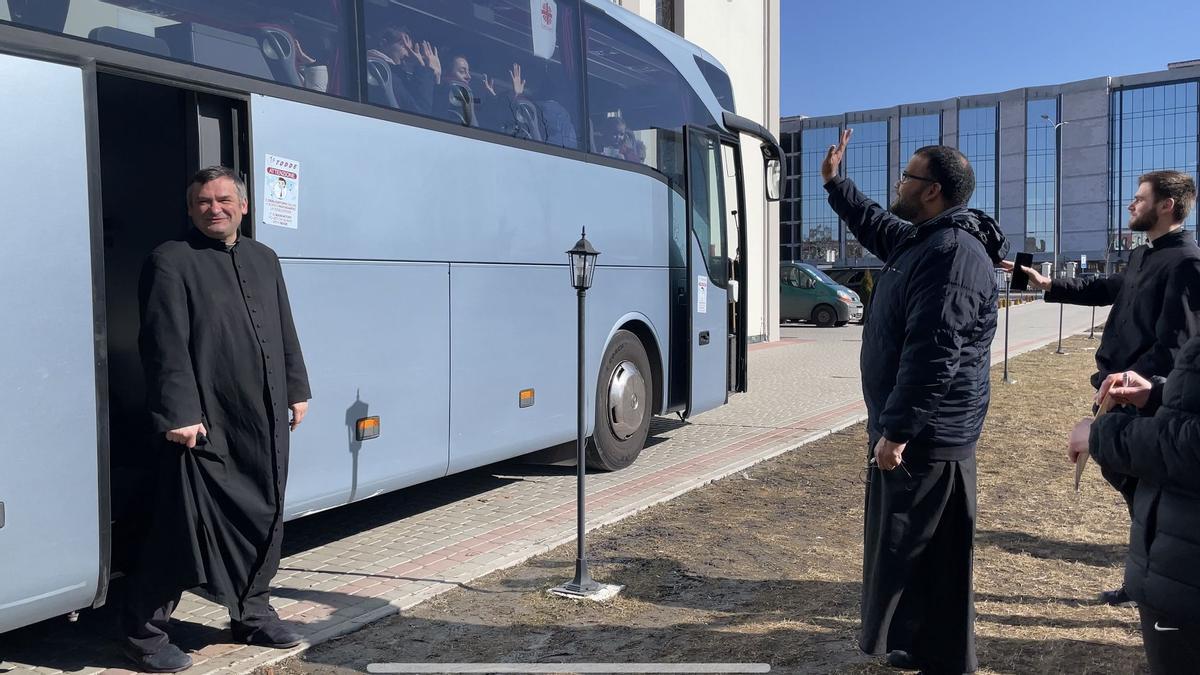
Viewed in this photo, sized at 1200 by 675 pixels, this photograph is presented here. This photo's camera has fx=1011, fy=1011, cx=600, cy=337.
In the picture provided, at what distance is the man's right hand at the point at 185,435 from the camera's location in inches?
154

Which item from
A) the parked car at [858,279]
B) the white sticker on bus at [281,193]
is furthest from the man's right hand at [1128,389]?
the parked car at [858,279]

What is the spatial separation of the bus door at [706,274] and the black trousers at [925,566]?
17.3 ft

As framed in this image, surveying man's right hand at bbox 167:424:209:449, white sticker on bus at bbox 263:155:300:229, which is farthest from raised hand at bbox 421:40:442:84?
man's right hand at bbox 167:424:209:449

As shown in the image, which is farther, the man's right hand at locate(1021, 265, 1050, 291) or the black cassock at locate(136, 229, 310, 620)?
the man's right hand at locate(1021, 265, 1050, 291)

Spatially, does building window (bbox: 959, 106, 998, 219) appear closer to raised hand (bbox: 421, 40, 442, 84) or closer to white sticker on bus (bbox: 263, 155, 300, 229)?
raised hand (bbox: 421, 40, 442, 84)

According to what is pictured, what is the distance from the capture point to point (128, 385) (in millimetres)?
5922

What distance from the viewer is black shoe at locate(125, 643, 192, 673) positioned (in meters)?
4.12

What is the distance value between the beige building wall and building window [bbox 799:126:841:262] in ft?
208

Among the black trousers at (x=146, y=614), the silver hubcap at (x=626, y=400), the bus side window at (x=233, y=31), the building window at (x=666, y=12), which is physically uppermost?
the building window at (x=666, y=12)

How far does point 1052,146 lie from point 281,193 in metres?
82.1

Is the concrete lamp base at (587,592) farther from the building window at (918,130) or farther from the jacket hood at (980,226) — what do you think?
the building window at (918,130)

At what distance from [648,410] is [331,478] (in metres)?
3.83

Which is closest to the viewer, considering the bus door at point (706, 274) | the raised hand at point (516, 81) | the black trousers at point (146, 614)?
the black trousers at point (146, 614)

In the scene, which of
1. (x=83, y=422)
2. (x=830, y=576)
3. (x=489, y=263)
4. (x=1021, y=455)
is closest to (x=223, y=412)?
(x=83, y=422)
